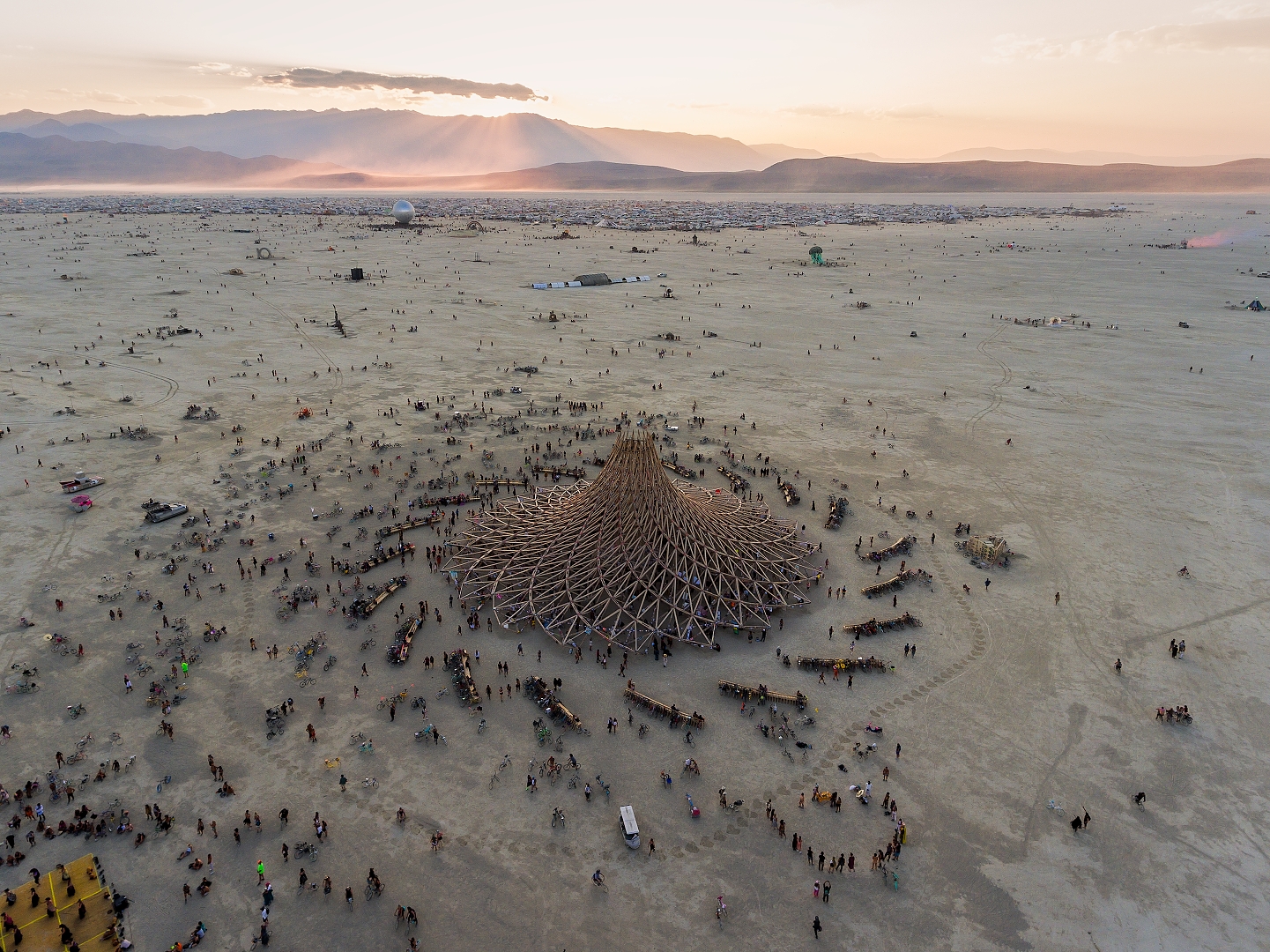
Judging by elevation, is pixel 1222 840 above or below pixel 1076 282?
below

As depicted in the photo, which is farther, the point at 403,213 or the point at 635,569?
the point at 403,213

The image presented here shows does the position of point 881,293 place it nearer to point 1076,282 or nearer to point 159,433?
point 1076,282

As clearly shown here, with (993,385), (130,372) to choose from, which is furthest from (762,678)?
(130,372)

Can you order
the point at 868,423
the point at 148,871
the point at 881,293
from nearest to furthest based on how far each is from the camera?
the point at 148,871, the point at 868,423, the point at 881,293

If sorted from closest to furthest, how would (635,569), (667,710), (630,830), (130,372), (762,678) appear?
(630,830)
(667,710)
(762,678)
(635,569)
(130,372)

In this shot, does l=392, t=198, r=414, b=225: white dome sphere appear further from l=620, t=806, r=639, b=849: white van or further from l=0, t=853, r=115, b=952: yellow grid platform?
l=620, t=806, r=639, b=849: white van

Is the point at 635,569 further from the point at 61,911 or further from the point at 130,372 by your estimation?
the point at 130,372

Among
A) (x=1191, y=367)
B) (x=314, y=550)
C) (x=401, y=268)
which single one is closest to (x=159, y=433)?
(x=314, y=550)
